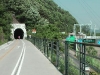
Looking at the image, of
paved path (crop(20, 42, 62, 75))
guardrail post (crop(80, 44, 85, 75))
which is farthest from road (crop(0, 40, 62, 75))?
guardrail post (crop(80, 44, 85, 75))

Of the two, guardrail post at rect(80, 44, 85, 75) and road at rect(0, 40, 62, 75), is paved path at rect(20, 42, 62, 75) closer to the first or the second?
road at rect(0, 40, 62, 75)

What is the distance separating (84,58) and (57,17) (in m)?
138

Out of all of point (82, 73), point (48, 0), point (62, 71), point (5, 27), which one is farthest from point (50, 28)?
point (48, 0)

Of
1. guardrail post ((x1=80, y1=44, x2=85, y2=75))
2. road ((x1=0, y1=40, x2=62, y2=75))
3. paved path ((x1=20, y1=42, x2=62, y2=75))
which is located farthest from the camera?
road ((x1=0, y1=40, x2=62, y2=75))

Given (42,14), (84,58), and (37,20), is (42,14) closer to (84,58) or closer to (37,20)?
(37,20)

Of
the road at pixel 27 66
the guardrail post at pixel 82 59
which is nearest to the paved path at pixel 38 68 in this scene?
the road at pixel 27 66

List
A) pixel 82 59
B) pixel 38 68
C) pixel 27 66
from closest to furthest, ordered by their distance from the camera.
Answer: pixel 82 59
pixel 38 68
pixel 27 66

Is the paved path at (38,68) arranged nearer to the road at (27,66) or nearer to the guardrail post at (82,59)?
the road at (27,66)

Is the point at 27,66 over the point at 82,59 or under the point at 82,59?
under

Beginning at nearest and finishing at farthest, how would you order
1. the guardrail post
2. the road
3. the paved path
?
the guardrail post, the paved path, the road

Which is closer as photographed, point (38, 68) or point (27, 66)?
point (38, 68)

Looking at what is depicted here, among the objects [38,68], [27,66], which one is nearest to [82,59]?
[38,68]

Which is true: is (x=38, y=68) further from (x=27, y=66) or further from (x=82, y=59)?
(x=82, y=59)

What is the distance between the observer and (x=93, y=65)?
27.0 feet
